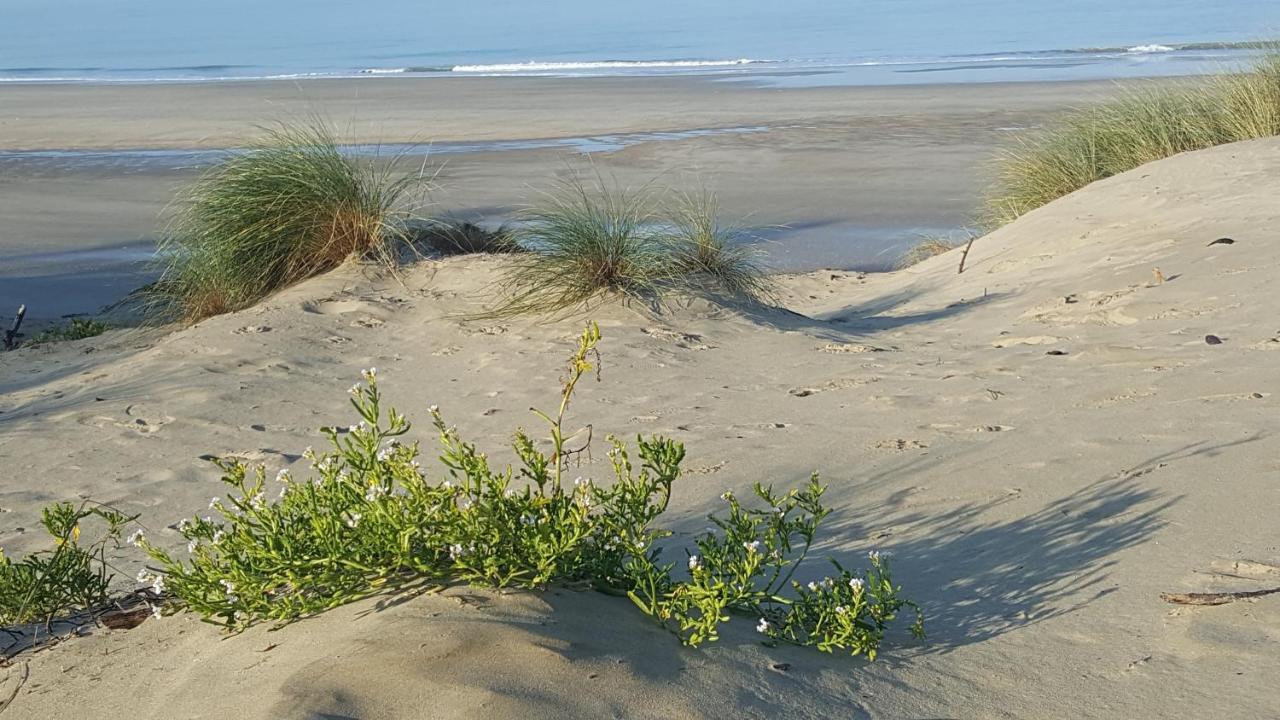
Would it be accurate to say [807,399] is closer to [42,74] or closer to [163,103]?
[163,103]

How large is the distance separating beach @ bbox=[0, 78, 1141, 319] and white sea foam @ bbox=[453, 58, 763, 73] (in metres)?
8.13

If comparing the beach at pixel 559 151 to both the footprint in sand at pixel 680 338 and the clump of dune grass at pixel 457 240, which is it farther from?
the footprint in sand at pixel 680 338

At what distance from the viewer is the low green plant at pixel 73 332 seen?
8.20 meters

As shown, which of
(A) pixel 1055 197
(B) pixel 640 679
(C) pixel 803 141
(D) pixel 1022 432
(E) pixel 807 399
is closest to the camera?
(B) pixel 640 679

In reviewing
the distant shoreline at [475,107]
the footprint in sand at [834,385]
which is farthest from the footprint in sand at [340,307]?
the distant shoreline at [475,107]

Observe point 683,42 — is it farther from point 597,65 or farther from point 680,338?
point 680,338

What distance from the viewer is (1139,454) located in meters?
4.11

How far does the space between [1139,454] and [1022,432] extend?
1.84 ft

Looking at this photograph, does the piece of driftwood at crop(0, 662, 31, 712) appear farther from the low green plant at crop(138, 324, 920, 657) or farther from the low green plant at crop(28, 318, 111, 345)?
the low green plant at crop(28, 318, 111, 345)

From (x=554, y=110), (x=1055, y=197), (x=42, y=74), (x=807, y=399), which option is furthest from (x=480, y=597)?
(x=42, y=74)

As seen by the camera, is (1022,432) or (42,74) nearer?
(1022,432)

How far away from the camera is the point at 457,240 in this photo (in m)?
8.55

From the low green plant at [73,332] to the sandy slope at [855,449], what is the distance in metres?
0.48

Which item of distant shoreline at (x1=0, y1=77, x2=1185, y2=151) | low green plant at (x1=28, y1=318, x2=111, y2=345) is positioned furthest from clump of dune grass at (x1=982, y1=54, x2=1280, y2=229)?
distant shoreline at (x1=0, y1=77, x2=1185, y2=151)
